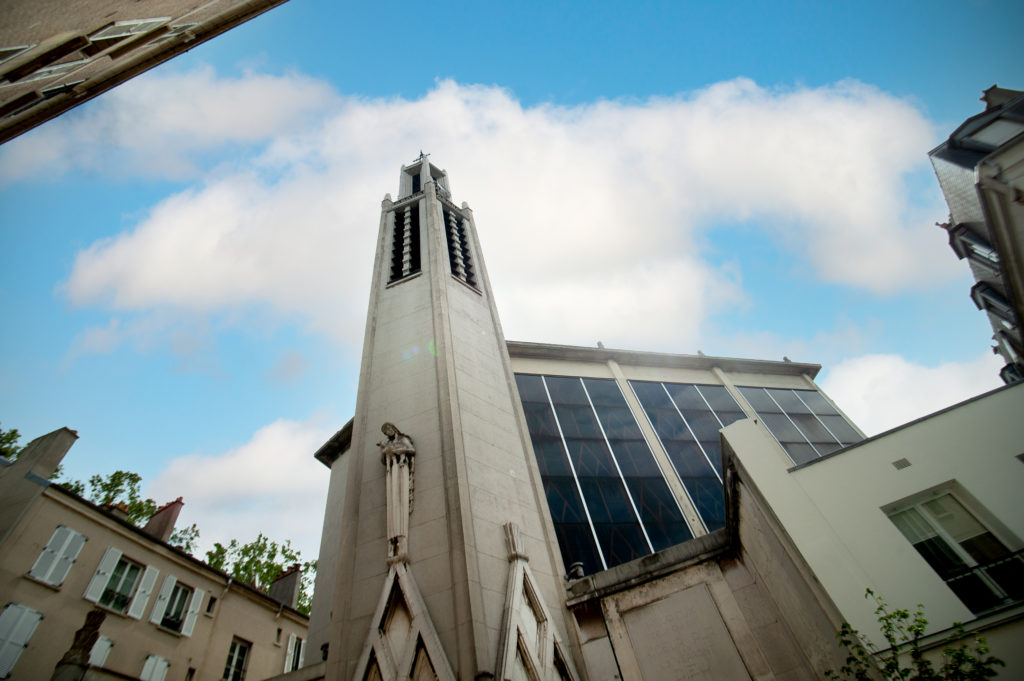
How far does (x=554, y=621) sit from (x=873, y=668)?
517cm

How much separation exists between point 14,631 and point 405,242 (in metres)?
16.0

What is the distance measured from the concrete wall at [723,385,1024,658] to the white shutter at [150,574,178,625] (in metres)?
18.5

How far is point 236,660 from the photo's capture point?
18500 mm

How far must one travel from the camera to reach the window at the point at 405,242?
19250 mm

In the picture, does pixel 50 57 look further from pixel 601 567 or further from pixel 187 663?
pixel 187 663

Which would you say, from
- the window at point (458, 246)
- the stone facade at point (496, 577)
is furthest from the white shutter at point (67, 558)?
the window at point (458, 246)

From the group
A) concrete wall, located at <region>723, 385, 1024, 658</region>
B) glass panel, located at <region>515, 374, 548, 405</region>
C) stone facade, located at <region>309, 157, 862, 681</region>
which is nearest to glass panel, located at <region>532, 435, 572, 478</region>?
glass panel, located at <region>515, 374, 548, 405</region>

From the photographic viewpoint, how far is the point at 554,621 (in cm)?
977

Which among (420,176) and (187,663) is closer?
(187,663)

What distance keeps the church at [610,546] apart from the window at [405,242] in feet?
9.04

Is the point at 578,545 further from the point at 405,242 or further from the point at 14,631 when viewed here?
the point at 14,631

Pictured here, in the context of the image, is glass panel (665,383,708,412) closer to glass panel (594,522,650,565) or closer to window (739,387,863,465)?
window (739,387,863,465)

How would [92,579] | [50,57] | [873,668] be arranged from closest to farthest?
1. [873,668]
2. [50,57]
3. [92,579]

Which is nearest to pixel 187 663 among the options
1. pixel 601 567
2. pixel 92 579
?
pixel 92 579
